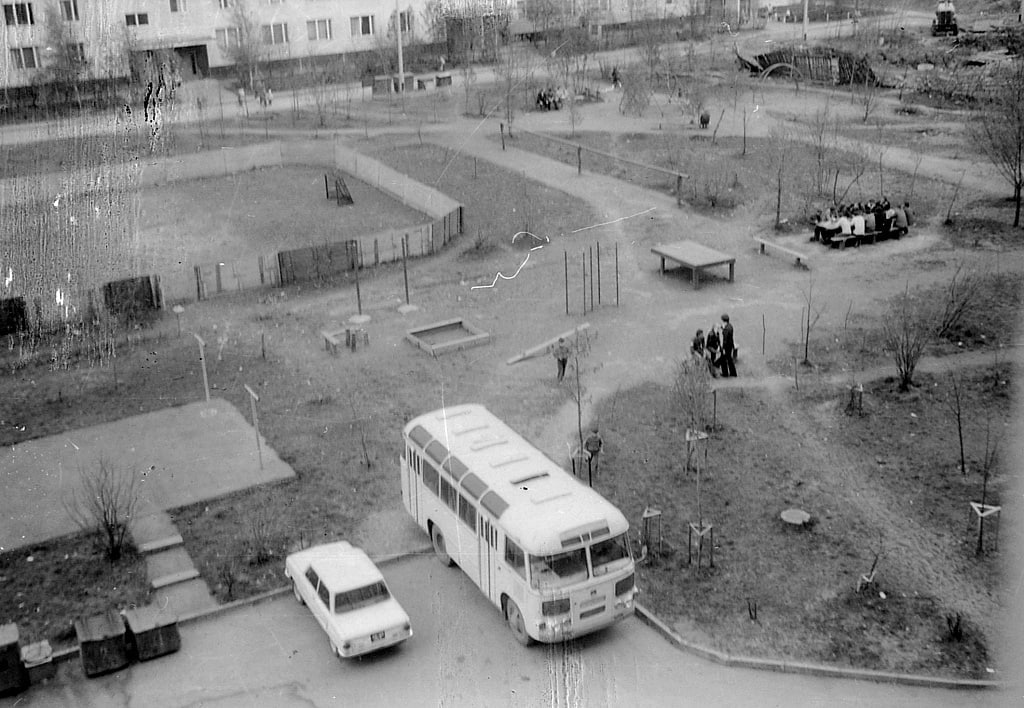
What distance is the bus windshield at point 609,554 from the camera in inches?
588

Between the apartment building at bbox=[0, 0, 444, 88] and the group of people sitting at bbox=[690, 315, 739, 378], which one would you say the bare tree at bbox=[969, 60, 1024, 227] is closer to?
the group of people sitting at bbox=[690, 315, 739, 378]

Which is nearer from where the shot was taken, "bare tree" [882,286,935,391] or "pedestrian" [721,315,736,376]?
"bare tree" [882,286,935,391]

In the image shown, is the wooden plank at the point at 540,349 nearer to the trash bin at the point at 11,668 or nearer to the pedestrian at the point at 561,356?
the pedestrian at the point at 561,356

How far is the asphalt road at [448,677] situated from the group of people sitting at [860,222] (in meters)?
18.7

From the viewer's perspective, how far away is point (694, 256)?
2933 centimetres

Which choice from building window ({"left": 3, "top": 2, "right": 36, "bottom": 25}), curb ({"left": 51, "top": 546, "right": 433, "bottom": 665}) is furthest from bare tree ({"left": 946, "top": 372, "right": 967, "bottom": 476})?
building window ({"left": 3, "top": 2, "right": 36, "bottom": 25})

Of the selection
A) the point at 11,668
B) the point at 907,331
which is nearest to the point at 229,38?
the point at 907,331

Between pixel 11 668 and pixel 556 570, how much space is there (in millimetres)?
6990

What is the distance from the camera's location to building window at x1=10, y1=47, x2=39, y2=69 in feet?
192

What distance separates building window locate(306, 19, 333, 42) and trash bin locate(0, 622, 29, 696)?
58.8 metres

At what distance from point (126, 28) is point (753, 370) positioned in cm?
4740

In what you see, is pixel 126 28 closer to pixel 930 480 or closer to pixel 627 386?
pixel 627 386

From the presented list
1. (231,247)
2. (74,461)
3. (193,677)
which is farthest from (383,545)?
(231,247)

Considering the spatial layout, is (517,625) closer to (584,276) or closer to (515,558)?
(515,558)
